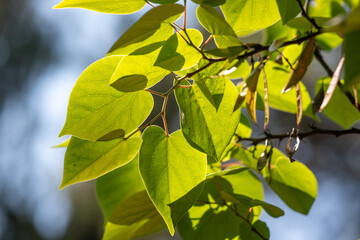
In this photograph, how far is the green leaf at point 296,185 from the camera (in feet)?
1.30

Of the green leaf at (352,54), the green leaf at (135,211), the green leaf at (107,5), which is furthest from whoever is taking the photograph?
the green leaf at (135,211)

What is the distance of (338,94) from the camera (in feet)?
1.39

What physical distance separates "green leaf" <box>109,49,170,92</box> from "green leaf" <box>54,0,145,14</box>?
4 cm

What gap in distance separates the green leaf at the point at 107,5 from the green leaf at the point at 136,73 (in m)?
0.04

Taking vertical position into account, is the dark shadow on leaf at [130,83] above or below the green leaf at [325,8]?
above

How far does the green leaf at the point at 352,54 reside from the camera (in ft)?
0.50

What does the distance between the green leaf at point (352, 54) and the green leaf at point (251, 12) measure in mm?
130

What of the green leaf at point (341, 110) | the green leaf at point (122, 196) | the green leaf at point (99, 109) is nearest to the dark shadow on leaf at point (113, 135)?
the green leaf at point (99, 109)

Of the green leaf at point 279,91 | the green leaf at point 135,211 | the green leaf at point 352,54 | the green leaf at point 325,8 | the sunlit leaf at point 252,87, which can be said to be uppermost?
the green leaf at point 352,54

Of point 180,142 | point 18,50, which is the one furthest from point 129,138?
point 18,50

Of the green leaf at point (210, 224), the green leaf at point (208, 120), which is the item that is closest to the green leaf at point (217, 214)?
the green leaf at point (210, 224)

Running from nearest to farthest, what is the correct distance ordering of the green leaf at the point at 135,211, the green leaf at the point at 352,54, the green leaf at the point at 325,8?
the green leaf at the point at 352,54 → the green leaf at the point at 135,211 → the green leaf at the point at 325,8

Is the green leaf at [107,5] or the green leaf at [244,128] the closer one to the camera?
the green leaf at [107,5]

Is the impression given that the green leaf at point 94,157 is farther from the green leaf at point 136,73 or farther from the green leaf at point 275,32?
the green leaf at point 275,32
